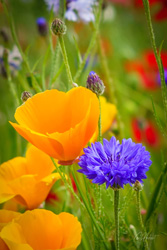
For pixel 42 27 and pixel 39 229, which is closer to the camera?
pixel 39 229

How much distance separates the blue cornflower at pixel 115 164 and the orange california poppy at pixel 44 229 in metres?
0.05

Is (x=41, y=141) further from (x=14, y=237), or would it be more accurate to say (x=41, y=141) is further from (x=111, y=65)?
(x=111, y=65)

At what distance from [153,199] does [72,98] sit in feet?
0.36

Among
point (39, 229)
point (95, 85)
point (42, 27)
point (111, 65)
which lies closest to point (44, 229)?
point (39, 229)

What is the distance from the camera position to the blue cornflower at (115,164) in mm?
251

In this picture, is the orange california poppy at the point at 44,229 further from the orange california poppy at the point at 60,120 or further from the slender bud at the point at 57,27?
the slender bud at the point at 57,27

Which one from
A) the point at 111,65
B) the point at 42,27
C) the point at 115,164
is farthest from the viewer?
the point at 111,65

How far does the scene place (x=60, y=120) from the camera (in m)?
0.32

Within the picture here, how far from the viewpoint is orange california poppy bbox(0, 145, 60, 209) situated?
0.31 metres

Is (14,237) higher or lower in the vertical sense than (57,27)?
lower

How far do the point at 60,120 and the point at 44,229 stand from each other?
9 centimetres

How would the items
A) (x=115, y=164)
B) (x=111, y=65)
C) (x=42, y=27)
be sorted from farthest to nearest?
(x=111, y=65) < (x=42, y=27) < (x=115, y=164)

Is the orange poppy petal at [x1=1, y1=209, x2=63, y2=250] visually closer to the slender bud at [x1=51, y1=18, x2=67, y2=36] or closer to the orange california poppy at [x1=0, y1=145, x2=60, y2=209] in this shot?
the orange california poppy at [x1=0, y1=145, x2=60, y2=209]

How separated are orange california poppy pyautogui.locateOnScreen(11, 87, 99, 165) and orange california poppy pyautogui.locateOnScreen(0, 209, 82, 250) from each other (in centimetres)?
4
